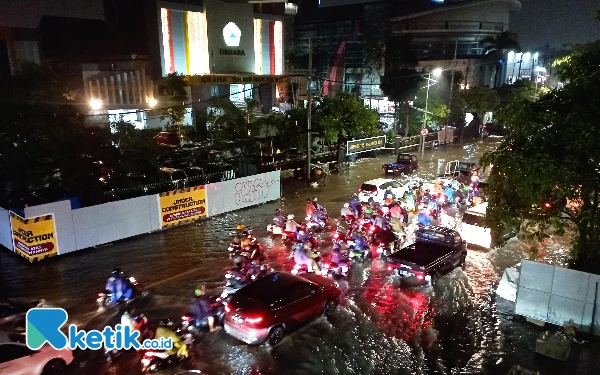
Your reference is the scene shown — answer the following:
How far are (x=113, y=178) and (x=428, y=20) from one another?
182 ft

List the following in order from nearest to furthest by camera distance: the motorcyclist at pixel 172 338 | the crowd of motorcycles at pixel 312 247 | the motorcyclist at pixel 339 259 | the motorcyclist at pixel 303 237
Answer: the motorcyclist at pixel 172 338 → the crowd of motorcycles at pixel 312 247 → the motorcyclist at pixel 339 259 → the motorcyclist at pixel 303 237

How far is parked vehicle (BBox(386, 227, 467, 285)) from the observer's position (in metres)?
14.0

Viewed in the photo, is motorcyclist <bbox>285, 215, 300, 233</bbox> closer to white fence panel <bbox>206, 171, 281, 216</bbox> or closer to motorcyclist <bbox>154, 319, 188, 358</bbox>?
white fence panel <bbox>206, 171, 281, 216</bbox>

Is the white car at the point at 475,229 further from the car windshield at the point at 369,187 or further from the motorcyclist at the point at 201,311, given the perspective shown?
the motorcyclist at the point at 201,311

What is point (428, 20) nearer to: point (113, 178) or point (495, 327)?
point (113, 178)

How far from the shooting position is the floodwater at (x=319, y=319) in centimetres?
1006

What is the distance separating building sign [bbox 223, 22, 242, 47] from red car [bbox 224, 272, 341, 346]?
107 ft

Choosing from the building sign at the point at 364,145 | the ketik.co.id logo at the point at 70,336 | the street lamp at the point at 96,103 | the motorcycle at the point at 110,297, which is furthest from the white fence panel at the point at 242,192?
the street lamp at the point at 96,103

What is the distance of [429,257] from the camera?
1460cm

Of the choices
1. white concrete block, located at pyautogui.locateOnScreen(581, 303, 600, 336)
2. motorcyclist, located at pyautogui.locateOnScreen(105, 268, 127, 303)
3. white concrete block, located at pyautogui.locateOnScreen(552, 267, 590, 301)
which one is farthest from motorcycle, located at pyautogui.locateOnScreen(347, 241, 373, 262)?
motorcyclist, located at pyautogui.locateOnScreen(105, 268, 127, 303)

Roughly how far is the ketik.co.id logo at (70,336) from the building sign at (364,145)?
25.7m

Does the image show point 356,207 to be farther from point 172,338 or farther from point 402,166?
point 172,338

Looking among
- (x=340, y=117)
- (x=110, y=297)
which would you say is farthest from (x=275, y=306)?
(x=340, y=117)

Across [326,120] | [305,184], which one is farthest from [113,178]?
[326,120]
